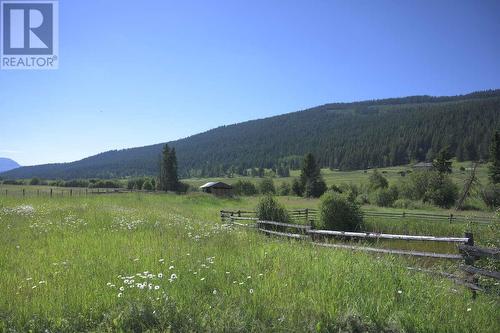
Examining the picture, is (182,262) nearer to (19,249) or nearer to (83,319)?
(83,319)

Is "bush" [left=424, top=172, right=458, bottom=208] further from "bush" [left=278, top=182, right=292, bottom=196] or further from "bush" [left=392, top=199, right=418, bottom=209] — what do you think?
"bush" [left=278, top=182, right=292, bottom=196]

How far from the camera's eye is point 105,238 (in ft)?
36.7

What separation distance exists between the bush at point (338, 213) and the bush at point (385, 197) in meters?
32.9

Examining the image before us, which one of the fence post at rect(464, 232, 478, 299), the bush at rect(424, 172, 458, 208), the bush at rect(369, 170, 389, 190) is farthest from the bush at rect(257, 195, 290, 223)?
the bush at rect(369, 170, 389, 190)

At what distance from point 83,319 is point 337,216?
1101 inches

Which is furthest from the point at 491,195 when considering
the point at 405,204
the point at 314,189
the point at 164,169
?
the point at 164,169

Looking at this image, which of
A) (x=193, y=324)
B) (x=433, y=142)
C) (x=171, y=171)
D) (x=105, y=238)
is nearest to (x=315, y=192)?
(x=171, y=171)

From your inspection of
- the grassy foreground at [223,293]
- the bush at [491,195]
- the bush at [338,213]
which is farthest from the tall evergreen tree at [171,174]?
the grassy foreground at [223,293]

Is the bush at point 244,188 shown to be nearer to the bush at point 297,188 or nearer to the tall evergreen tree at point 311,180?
the bush at point 297,188

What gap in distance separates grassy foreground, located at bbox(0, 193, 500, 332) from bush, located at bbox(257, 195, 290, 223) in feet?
61.2

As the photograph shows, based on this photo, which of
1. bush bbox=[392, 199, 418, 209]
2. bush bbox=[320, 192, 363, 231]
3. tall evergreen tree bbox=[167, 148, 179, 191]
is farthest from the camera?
tall evergreen tree bbox=[167, 148, 179, 191]

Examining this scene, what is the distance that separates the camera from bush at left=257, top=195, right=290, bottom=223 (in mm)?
28156

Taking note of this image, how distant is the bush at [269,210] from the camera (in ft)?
92.4

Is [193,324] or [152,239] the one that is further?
[152,239]
